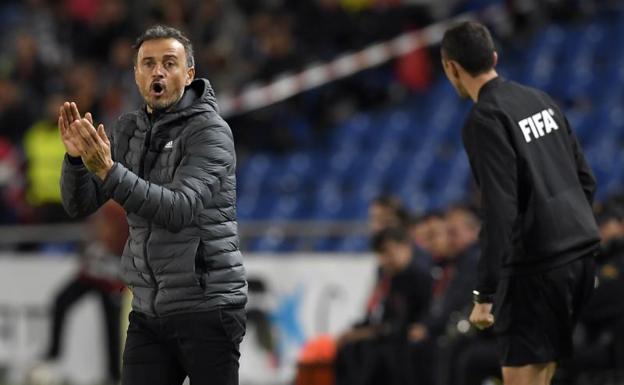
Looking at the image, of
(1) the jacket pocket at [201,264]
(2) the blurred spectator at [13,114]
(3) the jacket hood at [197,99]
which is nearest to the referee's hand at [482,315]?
(1) the jacket pocket at [201,264]

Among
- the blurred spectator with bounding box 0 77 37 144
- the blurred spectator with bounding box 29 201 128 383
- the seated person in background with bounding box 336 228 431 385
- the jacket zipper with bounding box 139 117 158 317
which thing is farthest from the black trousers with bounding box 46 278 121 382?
the jacket zipper with bounding box 139 117 158 317

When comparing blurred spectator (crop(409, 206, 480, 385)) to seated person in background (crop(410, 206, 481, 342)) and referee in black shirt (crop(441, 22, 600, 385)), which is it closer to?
seated person in background (crop(410, 206, 481, 342))

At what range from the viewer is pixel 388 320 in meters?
10.2

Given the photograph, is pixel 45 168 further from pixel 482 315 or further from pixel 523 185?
pixel 482 315

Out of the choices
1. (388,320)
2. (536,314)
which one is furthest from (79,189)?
(388,320)

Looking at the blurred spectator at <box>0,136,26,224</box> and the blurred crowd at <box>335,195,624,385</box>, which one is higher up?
the blurred spectator at <box>0,136,26,224</box>

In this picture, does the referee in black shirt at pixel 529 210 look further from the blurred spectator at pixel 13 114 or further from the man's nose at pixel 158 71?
the blurred spectator at pixel 13 114

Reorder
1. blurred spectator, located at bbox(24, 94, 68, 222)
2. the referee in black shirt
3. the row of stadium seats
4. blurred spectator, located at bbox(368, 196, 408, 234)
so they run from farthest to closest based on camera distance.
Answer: blurred spectator, located at bbox(24, 94, 68, 222), the row of stadium seats, blurred spectator, located at bbox(368, 196, 408, 234), the referee in black shirt

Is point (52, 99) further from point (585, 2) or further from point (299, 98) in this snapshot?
point (585, 2)

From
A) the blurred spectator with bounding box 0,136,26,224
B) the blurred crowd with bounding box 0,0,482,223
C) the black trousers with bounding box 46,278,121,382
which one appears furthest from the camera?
the blurred crowd with bounding box 0,0,482,223

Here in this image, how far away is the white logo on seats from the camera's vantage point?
626 cm

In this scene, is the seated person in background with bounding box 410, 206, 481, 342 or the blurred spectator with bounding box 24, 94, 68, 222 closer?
the seated person in background with bounding box 410, 206, 481, 342

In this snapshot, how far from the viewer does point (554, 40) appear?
15.8 metres

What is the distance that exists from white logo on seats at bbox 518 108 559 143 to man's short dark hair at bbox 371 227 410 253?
137 inches
